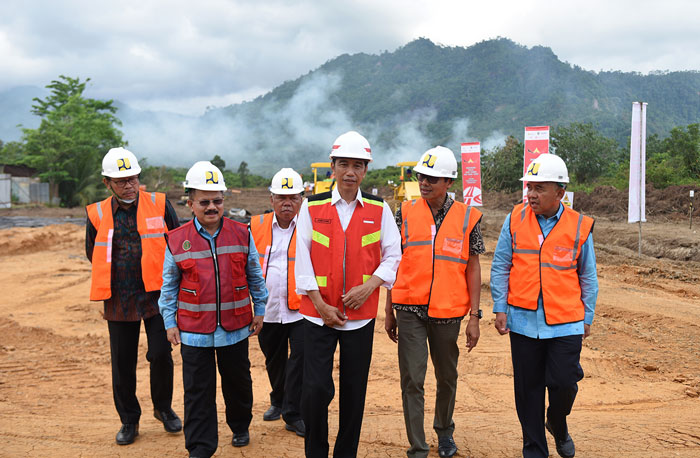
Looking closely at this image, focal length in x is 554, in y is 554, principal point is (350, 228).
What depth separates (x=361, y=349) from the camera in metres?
3.36

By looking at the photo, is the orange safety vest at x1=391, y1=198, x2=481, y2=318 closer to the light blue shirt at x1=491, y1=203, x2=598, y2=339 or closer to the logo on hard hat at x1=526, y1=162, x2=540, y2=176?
the light blue shirt at x1=491, y1=203, x2=598, y2=339

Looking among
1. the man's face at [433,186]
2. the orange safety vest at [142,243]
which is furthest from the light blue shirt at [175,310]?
the man's face at [433,186]

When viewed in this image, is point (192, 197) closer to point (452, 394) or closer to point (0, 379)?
point (452, 394)

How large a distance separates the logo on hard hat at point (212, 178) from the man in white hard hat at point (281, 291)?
94 centimetres

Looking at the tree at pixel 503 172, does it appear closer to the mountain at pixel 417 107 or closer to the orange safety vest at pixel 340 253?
the orange safety vest at pixel 340 253

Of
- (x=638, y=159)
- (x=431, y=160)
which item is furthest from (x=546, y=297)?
(x=638, y=159)

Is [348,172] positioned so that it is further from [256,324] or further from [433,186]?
[256,324]

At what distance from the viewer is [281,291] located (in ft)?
15.4

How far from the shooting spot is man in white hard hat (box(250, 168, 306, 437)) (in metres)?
4.58

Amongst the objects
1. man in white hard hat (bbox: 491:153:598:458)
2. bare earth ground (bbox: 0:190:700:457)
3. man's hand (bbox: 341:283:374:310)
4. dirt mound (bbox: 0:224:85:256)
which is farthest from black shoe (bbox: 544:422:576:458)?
dirt mound (bbox: 0:224:85:256)

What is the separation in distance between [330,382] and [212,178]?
1570 millimetres

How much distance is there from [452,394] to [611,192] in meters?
22.5

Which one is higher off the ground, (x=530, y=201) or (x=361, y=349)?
(x=530, y=201)

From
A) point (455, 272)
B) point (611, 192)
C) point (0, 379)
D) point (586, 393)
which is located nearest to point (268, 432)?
point (455, 272)
